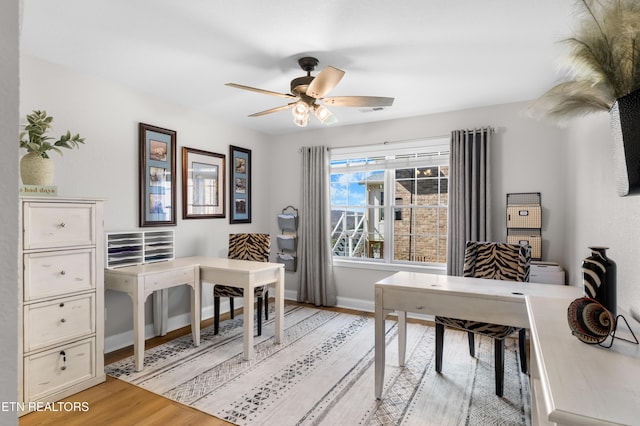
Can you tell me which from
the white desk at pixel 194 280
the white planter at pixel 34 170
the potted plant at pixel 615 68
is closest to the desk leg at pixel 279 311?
the white desk at pixel 194 280

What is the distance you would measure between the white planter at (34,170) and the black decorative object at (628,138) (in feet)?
10.0

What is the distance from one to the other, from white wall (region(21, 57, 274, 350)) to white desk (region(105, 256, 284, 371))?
463 mm

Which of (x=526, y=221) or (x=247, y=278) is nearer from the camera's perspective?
(x=247, y=278)

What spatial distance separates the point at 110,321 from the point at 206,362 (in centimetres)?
101

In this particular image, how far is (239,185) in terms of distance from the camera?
4.62 metres

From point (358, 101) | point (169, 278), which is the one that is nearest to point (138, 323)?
point (169, 278)

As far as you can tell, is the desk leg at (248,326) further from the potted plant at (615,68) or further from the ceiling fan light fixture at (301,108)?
the potted plant at (615,68)

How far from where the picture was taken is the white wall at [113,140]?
9.07 feet

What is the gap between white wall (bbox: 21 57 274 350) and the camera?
2.76m

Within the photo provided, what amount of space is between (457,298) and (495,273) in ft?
2.87

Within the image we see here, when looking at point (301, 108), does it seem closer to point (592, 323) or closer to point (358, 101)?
point (358, 101)

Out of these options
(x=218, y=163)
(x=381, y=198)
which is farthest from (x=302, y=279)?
(x=218, y=163)

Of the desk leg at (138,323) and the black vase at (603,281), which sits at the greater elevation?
the black vase at (603,281)

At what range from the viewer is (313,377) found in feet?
8.64
